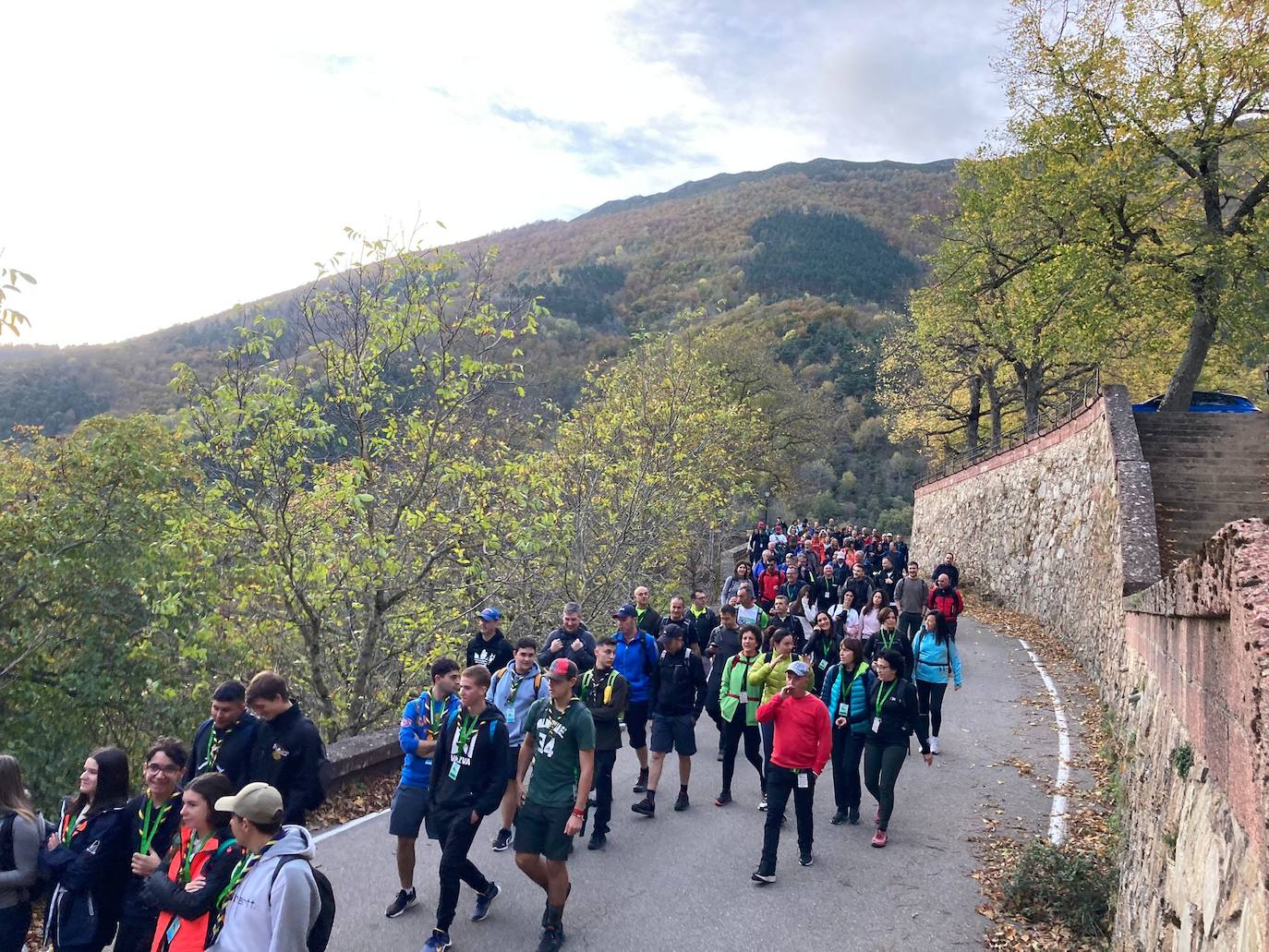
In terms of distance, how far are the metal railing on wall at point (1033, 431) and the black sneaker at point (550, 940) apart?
623 inches

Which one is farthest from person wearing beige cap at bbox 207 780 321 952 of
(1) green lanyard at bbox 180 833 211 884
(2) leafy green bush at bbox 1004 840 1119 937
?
(2) leafy green bush at bbox 1004 840 1119 937

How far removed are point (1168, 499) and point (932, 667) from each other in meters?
7.99

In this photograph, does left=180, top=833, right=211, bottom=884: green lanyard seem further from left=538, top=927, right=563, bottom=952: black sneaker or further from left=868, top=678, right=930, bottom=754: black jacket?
left=868, top=678, right=930, bottom=754: black jacket

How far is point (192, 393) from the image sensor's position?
8.65 metres

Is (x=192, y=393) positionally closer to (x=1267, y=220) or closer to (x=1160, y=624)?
(x=1160, y=624)

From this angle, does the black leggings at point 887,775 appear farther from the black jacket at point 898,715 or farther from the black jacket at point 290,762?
the black jacket at point 290,762

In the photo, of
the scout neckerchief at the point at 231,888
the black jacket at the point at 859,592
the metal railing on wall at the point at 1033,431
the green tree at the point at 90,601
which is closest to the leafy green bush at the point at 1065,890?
the scout neckerchief at the point at 231,888

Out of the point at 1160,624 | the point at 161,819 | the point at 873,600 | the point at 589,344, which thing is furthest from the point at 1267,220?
the point at 589,344

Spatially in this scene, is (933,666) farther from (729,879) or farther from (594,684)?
(594,684)

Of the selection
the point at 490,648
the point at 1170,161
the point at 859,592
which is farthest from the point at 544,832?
the point at 1170,161

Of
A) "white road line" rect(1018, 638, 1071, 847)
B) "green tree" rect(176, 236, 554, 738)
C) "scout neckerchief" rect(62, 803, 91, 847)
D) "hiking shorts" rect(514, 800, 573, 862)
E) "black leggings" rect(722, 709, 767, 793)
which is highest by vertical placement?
"green tree" rect(176, 236, 554, 738)

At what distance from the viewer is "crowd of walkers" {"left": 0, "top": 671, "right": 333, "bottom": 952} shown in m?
3.33

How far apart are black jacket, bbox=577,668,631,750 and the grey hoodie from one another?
3.83 metres

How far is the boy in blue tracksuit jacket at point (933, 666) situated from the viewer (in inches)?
372
